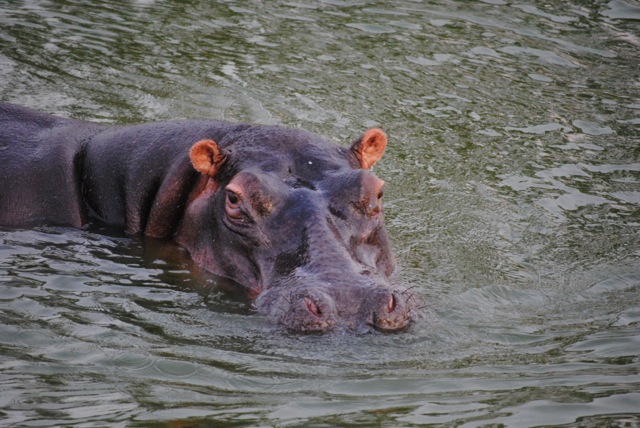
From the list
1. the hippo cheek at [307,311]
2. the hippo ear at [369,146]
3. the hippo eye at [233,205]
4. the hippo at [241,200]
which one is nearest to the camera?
the hippo cheek at [307,311]

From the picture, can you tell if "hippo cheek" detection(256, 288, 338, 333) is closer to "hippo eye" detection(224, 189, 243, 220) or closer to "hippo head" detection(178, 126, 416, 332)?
"hippo head" detection(178, 126, 416, 332)

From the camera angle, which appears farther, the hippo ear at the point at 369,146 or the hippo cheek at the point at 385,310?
the hippo ear at the point at 369,146

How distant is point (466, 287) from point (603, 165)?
390 cm

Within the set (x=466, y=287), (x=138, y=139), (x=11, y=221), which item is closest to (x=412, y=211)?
(x=466, y=287)

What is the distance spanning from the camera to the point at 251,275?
7746 mm

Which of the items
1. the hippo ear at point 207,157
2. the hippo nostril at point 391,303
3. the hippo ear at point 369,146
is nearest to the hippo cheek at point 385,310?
the hippo nostril at point 391,303

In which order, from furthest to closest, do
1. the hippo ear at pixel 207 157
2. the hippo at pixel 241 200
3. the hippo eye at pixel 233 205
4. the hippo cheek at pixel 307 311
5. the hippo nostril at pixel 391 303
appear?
the hippo ear at pixel 207 157, the hippo eye at pixel 233 205, the hippo at pixel 241 200, the hippo nostril at pixel 391 303, the hippo cheek at pixel 307 311

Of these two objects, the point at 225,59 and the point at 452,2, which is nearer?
the point at 225,59

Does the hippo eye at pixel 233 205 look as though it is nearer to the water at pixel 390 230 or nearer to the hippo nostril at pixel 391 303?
the water at pixel 390 230

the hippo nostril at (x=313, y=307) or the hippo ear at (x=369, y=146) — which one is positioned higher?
the hippo ear at (x=369, y=146)

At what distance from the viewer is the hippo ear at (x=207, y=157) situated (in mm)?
8180

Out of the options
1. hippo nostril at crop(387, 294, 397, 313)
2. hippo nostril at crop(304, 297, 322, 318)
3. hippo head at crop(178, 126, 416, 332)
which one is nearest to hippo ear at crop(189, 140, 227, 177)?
hippo head at crop(178, 126, 416, 332)

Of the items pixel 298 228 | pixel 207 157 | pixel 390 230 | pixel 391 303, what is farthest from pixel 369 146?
pixel 391 303

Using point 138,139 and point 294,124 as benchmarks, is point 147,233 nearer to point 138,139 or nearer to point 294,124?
point 138,139
